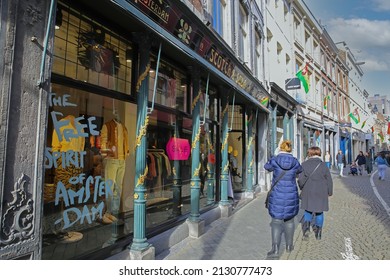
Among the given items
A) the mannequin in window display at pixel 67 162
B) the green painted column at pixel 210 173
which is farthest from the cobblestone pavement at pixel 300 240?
the mannequin in window display at pixel 67 162

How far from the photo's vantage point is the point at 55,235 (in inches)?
138

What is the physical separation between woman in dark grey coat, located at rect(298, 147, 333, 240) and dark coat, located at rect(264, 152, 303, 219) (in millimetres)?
1176

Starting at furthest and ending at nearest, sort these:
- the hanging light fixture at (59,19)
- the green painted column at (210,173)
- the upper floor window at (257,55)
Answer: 1. the upper floor window at (257,55)
2. the green painted column at (210,173)
3. the hanging light fixture at (59,19)

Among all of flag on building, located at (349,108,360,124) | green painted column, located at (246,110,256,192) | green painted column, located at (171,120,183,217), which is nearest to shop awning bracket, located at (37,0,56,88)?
green painted column, located at (171,120,183,217)

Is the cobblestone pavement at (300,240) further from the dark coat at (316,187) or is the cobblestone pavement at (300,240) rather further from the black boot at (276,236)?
the dark coat at (316,187)

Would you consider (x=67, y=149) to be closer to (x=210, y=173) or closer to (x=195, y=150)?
(x=195, y=150)

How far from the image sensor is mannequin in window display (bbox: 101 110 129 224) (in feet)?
14.5

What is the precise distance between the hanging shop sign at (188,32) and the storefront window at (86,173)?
130 cm

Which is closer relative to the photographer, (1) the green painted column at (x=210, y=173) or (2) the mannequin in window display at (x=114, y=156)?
(2) the mannequin in window display at (x=114, y=156)

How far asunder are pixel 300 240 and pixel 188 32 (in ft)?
13.4

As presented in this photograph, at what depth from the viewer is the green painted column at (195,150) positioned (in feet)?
19.5

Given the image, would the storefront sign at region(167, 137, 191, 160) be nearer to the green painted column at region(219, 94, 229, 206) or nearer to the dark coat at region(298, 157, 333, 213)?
the green painted column at region(219, 94, 229, 206)

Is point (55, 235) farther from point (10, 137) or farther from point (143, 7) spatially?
point (143, 7)
